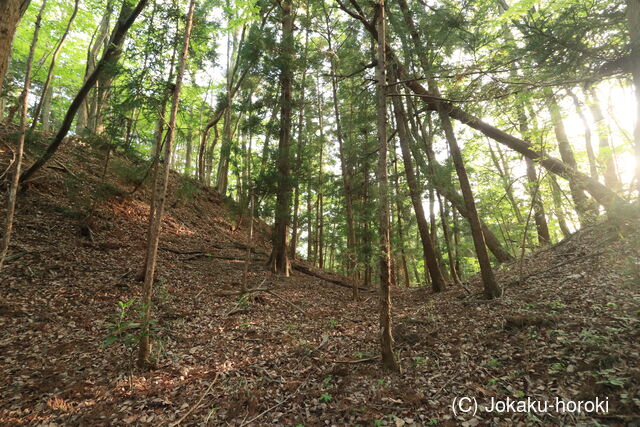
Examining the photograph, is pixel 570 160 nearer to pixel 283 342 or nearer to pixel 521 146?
pixel 521 146

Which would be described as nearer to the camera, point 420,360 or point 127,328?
point 127,328

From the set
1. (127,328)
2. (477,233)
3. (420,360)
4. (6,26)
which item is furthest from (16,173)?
(477,233)

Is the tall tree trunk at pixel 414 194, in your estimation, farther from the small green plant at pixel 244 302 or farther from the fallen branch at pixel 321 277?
the small green plant at pixel 244 302

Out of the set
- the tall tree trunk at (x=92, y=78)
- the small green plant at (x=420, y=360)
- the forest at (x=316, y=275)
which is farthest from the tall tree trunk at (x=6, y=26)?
the small green plant at (x=420, y=360)

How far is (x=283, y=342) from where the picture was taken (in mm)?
6508

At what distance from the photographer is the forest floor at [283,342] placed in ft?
13.2

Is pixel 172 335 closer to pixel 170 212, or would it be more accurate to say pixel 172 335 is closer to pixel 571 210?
pixel 170 212

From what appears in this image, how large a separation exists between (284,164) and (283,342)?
7.08 meters

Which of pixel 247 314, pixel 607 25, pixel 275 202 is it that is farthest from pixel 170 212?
pixel 607 25

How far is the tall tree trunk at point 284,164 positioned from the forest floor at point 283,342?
2418 millimetres

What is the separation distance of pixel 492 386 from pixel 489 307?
11.1 feet

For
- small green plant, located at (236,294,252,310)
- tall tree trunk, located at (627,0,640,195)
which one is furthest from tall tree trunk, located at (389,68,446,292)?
small green plant, located at (236,294,252,310)

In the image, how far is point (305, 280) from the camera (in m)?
12.5

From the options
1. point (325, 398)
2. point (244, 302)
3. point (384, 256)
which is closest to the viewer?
point (325, 398)
